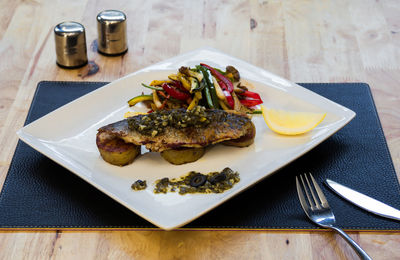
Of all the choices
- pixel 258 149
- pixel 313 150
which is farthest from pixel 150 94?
pixel 313 150

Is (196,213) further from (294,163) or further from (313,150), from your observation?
(313,150)

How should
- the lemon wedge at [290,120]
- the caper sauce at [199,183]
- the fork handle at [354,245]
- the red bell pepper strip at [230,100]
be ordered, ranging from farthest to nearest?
the red bell pepper strip at [230,100] < the lemon wedge at [290,120] < the caper sauce at [199,183] < the fork handle at [354,245]

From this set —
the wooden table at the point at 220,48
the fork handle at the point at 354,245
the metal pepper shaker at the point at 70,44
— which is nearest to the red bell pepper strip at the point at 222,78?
the wooden table at the point at 220,48

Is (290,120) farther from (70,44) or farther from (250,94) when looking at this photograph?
(70,44)

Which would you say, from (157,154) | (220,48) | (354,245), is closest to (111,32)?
(220,48)

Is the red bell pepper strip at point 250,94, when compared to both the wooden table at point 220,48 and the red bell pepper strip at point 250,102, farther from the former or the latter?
the wooden table at point 220,48

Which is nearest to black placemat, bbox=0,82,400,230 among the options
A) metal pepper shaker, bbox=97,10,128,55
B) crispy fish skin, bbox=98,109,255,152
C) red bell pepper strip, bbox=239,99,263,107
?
crispy fish skin, bbox=98,109,255,152
